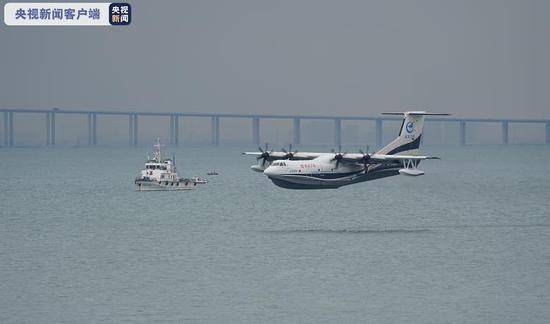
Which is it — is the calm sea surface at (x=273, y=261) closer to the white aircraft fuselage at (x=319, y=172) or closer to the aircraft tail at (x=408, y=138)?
the white aircraft fuselage at (x=319, y=172)

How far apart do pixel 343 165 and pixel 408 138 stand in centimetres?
1291

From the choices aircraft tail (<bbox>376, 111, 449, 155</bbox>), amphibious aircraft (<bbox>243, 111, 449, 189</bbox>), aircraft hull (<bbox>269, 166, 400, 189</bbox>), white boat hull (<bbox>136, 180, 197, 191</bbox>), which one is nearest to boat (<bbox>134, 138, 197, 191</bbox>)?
white boat hull (<bbox>136, 180, 197, 191</bbox>)

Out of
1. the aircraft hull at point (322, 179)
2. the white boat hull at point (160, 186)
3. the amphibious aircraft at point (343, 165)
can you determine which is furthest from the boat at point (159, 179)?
the aircraft hull at point (322, 179)

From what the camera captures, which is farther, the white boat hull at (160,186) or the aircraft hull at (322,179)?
the white boat hull at (160,186)

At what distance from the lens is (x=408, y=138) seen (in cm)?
12569

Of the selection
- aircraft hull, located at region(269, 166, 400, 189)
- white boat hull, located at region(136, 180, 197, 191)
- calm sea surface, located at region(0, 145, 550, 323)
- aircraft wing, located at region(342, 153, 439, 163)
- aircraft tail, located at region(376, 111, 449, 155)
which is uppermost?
aircraft tail, located at region(376, 111, 449, 155)

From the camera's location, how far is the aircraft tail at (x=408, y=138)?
408 ft

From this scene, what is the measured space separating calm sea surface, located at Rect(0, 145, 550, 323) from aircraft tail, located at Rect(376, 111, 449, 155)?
6403 millimetres

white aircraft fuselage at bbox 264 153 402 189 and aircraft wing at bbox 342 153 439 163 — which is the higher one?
aircraft wing at bbox 342 153 439 163

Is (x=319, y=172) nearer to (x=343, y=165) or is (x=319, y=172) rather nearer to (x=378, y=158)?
(x=343, y=165)

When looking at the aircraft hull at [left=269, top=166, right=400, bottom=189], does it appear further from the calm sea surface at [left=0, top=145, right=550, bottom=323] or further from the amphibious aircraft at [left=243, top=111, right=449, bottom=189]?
the calm sea surface at [left=0, top=145, right=550, bottom=323]

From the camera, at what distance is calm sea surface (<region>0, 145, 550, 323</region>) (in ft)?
193

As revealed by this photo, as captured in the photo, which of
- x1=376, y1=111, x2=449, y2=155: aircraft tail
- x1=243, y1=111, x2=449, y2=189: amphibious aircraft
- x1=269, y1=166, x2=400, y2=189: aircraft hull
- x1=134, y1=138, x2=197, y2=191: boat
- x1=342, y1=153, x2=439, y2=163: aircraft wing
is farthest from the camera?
x1=134, y1=138, x2=197, y2=191: boat

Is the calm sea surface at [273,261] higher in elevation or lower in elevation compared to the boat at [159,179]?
lower
